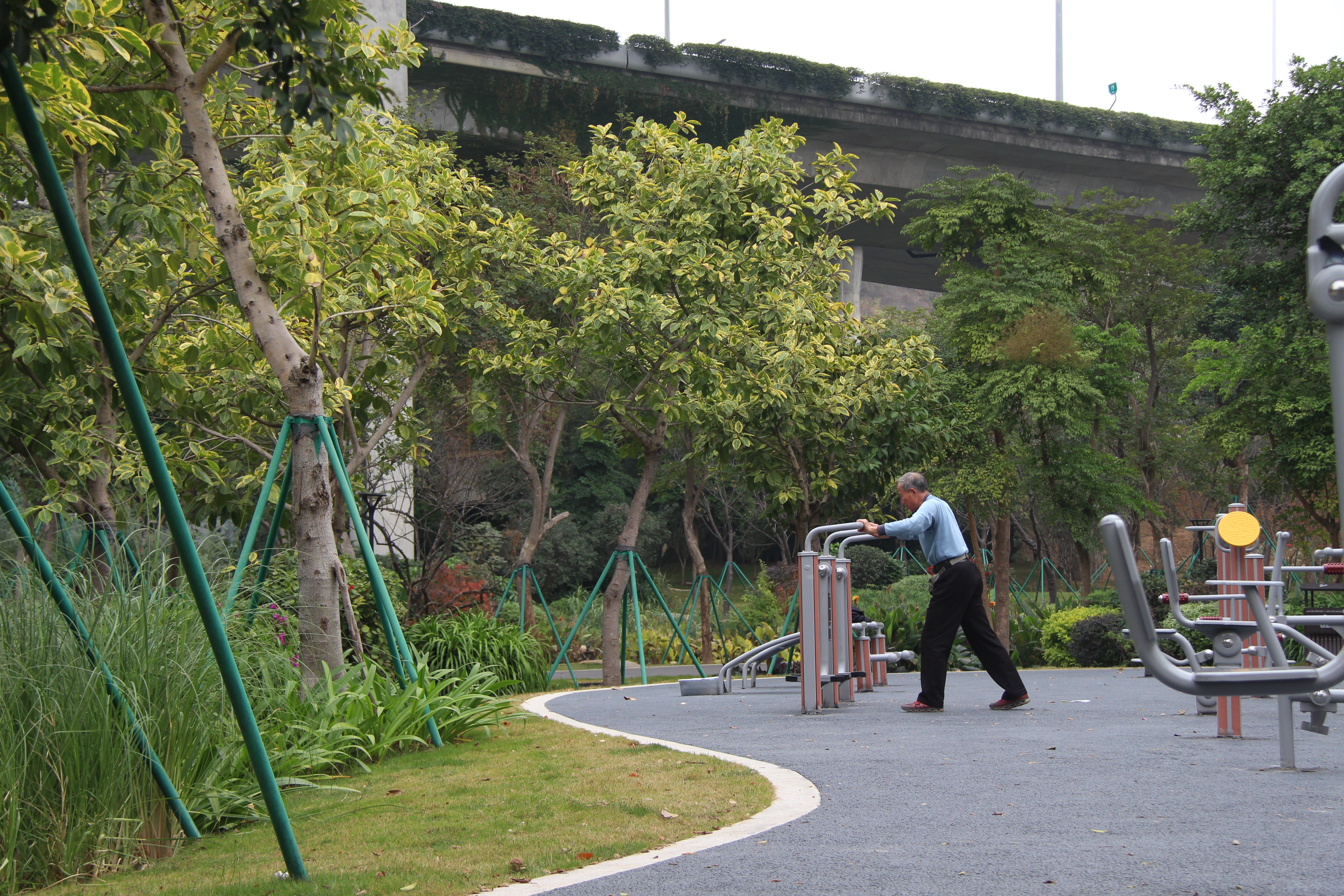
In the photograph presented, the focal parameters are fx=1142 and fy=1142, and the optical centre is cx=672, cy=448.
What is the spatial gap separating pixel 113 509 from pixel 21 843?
16.3 feet

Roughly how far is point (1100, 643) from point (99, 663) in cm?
1348

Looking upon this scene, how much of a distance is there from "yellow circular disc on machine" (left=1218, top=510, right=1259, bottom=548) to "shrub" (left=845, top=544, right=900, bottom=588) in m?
18.2

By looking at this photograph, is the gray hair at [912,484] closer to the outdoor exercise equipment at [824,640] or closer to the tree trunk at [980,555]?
the outdoor exercise equipment at [824,640]

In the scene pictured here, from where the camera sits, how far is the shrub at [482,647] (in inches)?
494

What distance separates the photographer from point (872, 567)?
25375 millimetres

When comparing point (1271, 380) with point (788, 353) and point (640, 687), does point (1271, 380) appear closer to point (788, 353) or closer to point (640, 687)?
point (788, 353)

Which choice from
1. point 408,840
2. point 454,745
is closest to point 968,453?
point 454,745

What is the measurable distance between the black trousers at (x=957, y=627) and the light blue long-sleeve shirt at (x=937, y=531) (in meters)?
0.13

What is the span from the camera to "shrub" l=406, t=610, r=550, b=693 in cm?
1255

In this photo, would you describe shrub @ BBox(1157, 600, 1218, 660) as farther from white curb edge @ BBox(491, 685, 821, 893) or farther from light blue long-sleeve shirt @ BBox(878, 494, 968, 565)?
white curb edge @ BBox(491, 685, 821, 893)

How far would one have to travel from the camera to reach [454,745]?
760cm

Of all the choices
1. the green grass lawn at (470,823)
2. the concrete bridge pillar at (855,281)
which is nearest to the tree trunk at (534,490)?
the green grass lawn at (470,823)

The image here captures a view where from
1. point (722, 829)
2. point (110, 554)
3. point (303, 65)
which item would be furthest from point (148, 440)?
point (722, 829)

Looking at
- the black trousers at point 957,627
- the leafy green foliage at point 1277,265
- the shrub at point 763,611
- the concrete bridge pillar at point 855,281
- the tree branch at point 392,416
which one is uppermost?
the concrete bridge pillar at point 855,281
